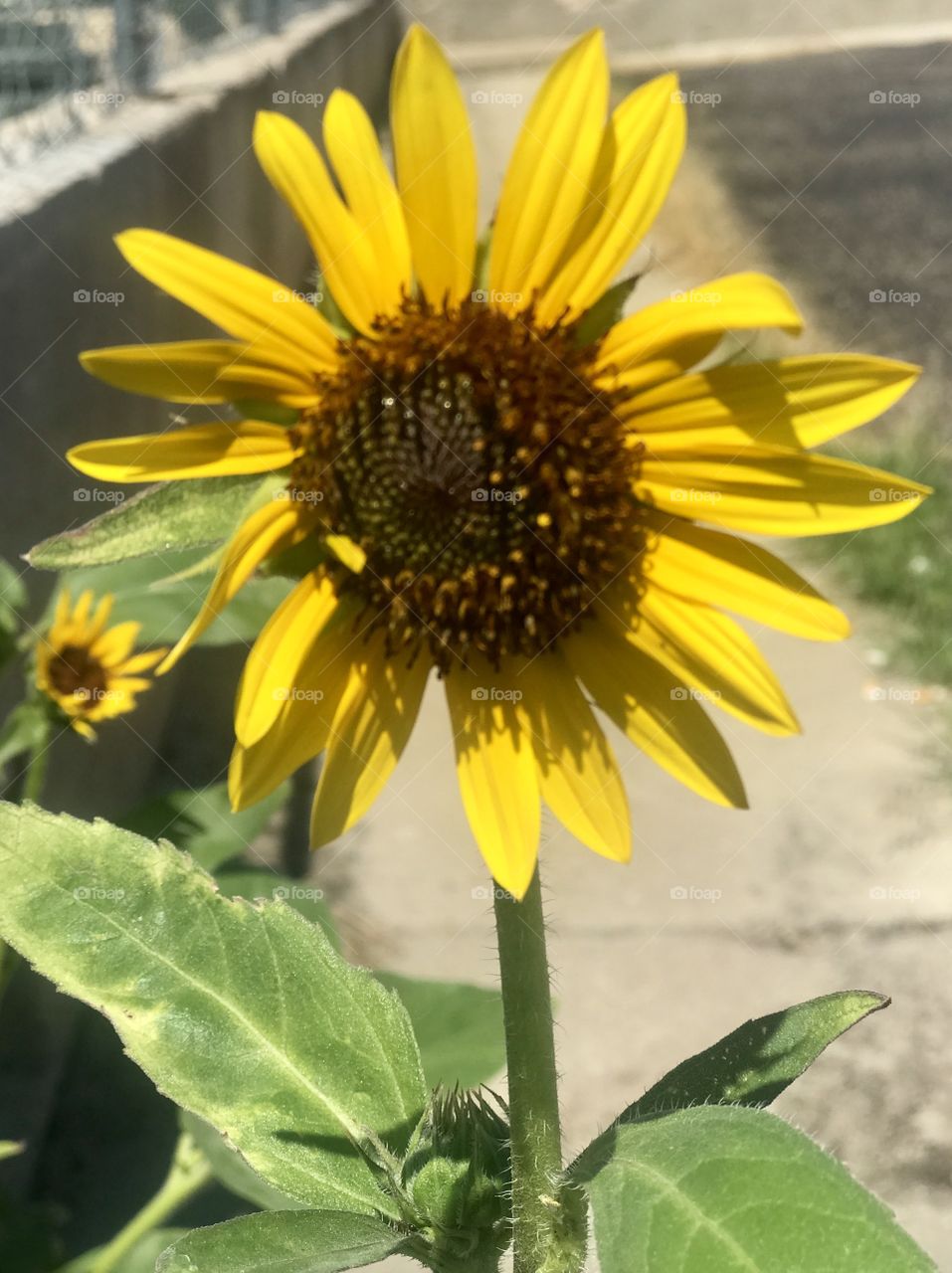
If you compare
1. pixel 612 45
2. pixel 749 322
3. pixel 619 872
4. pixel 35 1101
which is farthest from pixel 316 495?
pixel 612 45

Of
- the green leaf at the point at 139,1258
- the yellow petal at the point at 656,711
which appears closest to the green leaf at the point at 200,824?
the green leaf at the point at 139,1258

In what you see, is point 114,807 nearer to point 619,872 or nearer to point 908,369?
point 619,872

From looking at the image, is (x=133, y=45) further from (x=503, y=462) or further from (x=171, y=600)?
(x=503, y=462)

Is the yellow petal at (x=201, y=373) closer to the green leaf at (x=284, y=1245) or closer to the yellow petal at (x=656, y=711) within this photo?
the yellow petal at (x=656, y=711)

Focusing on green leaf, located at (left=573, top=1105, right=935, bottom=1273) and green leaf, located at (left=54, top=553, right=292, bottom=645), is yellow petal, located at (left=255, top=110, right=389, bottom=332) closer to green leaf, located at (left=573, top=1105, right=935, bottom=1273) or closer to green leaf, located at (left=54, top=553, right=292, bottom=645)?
green leaf, located at (left=54, top=553, right=292, bottom=645)

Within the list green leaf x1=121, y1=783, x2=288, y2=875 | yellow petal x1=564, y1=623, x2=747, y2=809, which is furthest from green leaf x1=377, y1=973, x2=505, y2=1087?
yellow petal x1=564, y1=623, x2=747, y2=809

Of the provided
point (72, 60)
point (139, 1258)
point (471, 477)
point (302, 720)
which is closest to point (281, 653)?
point (302, 720)

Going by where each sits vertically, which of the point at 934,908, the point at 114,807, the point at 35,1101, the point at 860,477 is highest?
the point at 860,477
